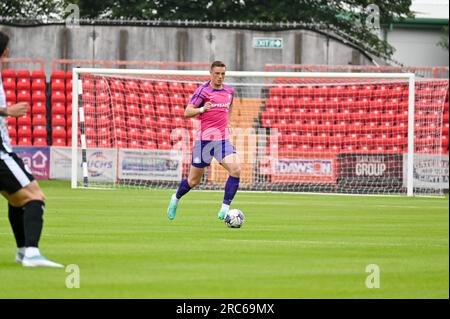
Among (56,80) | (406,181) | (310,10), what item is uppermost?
(310,10)

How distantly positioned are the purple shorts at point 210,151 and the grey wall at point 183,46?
67.7 feet

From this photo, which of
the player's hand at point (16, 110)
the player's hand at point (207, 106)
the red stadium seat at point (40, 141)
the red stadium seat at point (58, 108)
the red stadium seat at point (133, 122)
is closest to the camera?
the player's hand at point (16, 110)

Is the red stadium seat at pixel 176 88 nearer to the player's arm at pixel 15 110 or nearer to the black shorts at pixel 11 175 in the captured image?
the black shorts at pixel 11 175

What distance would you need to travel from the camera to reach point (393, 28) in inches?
3031

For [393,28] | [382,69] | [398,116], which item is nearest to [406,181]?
[398,116]

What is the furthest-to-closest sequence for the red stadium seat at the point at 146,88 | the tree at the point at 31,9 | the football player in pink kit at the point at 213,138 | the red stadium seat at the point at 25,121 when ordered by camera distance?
the tree at the point at 31,9, the red stadium seat at the point at 25,121, the red stadium seat at the point at 146,88, the football player in pink kit at the point at 213,138

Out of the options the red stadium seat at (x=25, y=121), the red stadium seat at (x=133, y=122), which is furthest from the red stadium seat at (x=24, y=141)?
the red stadium seat at (x=133, y=122)

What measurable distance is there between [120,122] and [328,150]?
611 cm

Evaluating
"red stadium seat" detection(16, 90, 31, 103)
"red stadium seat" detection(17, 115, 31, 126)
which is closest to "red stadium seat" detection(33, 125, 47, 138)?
"red stadium seat" detection(17, 115, 31, 126)

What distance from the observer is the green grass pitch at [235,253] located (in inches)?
348

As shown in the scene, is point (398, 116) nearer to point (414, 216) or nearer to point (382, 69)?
point (382, 69)

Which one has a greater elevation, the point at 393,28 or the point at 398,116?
the point at 393,28

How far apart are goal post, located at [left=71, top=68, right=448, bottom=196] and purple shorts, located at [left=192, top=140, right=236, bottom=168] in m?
12.1
